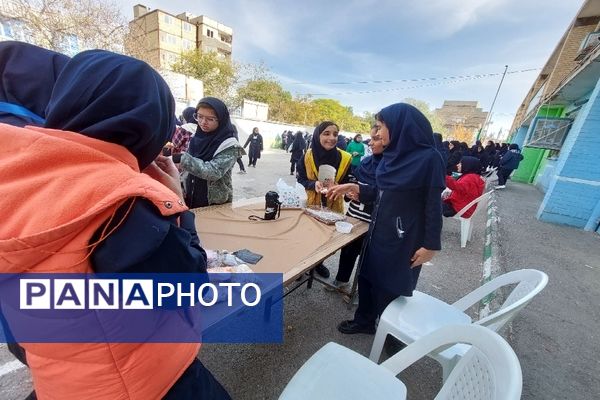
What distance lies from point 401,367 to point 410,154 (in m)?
1.32

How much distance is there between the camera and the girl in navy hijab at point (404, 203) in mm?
1842

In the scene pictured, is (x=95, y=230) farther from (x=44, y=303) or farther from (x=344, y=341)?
(x=344, y=341)

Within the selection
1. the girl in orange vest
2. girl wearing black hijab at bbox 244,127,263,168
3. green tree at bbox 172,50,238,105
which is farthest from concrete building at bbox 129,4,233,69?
the girl in orange vest

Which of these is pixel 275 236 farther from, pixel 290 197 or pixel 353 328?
pixel 353 328

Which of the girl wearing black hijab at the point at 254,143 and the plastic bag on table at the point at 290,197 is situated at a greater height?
the plastic bag on table at the point at 290,197

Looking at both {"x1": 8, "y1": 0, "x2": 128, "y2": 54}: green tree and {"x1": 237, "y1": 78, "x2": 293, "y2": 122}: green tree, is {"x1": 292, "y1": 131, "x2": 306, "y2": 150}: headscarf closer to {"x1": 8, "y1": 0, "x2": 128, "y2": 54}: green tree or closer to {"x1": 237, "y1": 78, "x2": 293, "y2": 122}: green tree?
{"x1": 8, "y1": 0, "x2": 128, "y2": 54}: green tree

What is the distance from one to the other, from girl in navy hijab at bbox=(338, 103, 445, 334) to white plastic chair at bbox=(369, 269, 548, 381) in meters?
0.14

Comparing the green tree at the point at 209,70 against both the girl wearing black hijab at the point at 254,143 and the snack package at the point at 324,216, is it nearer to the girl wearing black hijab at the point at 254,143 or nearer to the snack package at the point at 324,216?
the girl wearing black hijab at the point at 254,143

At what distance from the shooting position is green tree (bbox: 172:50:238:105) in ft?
89.5

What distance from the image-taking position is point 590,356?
7.55 ft

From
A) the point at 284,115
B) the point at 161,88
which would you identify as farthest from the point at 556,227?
the point at 284,115

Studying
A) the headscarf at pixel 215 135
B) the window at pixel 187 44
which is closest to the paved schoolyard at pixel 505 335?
the headscarf at pixel 215 135

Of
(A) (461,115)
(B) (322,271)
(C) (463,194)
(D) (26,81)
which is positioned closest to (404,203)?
(B) (322,271)

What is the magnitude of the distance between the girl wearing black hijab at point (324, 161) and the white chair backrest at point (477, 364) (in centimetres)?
171
